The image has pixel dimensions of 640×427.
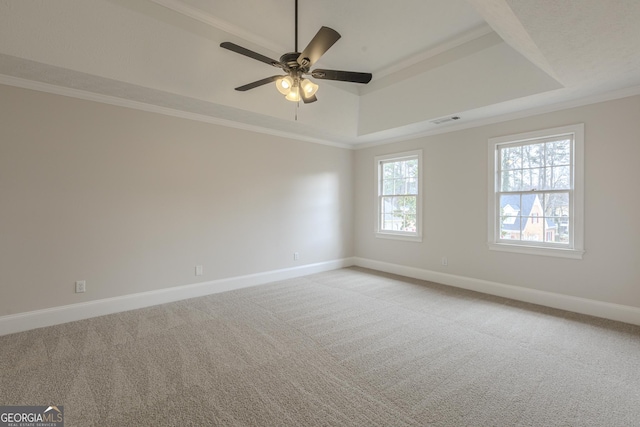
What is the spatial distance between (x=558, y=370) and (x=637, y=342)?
124 cm

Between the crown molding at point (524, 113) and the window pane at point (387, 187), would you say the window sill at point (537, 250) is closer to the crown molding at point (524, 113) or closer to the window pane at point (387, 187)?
the crown molding at point (524, 113)

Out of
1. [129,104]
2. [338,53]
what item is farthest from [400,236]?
[129,104]

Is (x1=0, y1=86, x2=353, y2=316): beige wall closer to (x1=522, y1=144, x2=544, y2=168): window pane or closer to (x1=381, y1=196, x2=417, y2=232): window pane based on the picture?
(x1=381, y1=196, x2=417, y2=232): window pane

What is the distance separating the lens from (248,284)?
4777 mm

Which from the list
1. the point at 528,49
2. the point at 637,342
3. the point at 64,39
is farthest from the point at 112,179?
the point at 637,342

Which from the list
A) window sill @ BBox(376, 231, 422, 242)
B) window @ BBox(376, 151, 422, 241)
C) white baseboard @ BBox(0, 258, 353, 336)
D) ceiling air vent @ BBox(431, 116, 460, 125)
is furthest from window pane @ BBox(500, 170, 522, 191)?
white baseboard @ BBox(0, 258, 353, 336)

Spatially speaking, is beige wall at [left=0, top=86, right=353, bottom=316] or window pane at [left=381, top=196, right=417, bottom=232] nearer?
beige wall at [left=0, top=86, right=353, bottom=316]

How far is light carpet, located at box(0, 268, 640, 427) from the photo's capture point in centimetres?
188

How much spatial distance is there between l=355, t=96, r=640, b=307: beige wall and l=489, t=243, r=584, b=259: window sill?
0.23ft

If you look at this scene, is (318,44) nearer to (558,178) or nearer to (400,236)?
(558,178)

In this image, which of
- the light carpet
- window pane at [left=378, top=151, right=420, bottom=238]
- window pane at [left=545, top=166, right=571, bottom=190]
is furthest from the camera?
window pane at [left=378, top=151, right=420, bottom=238]

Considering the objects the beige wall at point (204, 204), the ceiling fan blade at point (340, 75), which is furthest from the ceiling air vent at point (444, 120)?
the ceiling fan blade at point (340, 75)

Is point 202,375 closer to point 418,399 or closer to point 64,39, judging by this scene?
point 418,399

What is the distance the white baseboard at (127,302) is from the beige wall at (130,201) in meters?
0.08
